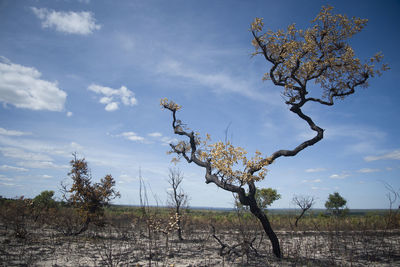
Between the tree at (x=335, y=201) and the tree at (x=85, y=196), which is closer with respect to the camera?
the tree at (x=85, y=196)

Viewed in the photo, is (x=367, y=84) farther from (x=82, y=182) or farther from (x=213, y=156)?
(x=82, y=182)

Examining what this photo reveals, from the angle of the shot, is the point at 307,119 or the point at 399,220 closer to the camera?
the point at 307,119

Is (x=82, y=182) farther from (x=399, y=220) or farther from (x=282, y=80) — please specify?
(x=399, y=220)

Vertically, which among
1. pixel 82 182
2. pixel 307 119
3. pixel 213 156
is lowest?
pixel 82 182

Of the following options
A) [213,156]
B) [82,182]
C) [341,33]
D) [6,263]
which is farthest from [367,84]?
[82,182]

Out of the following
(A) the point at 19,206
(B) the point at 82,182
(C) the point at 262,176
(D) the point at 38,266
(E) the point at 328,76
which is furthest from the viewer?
(A) the point at 19,206

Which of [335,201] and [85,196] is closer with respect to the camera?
[85,196]

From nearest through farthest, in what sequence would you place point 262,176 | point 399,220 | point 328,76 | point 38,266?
point 38,266 < point 262,176 < point 328,76 < point 399,220

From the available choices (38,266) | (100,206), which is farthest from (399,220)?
(38,266)

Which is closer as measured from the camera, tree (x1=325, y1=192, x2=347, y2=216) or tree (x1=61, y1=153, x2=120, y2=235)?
tree (x1=61, y1=153, x2=120, y2=235)

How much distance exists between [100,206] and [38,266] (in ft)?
22.6

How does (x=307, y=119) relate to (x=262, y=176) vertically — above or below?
above

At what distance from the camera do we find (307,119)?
9.48 metres

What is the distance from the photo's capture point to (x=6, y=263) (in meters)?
6.77
